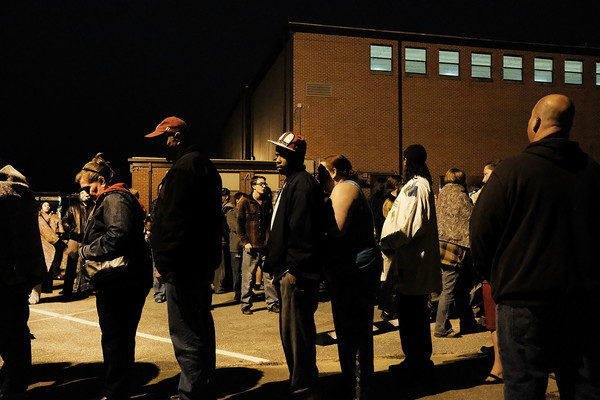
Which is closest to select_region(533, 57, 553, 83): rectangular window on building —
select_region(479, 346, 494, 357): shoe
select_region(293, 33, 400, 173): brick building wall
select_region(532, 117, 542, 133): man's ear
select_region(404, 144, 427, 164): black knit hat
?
select_region(293, 33, 400, 173): brick building wall

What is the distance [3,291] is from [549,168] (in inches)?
166

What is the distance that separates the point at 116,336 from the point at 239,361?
6.76 feet

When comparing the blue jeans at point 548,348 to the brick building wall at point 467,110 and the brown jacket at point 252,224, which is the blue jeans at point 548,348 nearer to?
the brown jacket at point 252,224

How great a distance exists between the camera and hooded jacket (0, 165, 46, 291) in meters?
4.29

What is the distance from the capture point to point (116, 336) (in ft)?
12.9

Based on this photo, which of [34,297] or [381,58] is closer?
[34,297]

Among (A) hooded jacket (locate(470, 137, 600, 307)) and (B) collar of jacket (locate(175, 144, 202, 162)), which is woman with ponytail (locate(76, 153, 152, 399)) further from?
(A) hooded jacket (locate(470, 137, 600, 307))

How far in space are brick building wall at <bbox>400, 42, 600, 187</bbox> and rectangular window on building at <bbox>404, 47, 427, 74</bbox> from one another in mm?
239

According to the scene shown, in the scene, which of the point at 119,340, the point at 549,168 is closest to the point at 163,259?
the point at 119,340

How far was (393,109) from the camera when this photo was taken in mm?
26625

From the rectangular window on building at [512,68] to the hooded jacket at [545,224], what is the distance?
28280 millimetres

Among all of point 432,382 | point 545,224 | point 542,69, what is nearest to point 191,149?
point 545,224

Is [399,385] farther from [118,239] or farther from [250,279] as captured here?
[250,279]

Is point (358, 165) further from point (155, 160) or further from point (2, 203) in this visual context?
point (2, 203)
